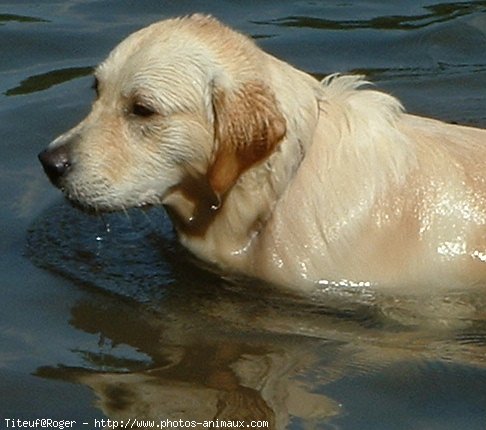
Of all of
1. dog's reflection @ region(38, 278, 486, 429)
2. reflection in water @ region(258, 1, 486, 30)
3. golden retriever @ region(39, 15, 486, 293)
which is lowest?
dog's reflection @ region(38, 278, 486, 429)

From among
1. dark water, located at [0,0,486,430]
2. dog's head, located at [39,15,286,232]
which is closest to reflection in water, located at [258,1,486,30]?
dark water, located at [0,0,486,430]

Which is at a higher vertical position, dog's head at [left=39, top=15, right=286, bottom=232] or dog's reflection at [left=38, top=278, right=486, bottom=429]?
dog's head at [left=39, top=15, right=286, bottom=232]

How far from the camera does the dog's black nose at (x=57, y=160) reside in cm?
771

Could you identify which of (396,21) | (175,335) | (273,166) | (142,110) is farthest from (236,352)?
(396,21)

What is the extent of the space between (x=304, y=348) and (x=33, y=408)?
1524mm

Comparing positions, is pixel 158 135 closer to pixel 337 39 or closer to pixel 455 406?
pixel 455 406

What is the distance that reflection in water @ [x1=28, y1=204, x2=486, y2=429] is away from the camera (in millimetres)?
7137

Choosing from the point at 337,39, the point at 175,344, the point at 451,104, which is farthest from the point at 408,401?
the point at 337,39

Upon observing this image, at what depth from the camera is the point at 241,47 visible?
25.7 ft

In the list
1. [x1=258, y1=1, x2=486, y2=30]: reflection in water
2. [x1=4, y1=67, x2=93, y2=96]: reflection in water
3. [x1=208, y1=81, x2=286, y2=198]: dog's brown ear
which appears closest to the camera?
[x1=208, y1=81, x2=286, y2=198]: dog's brown ear

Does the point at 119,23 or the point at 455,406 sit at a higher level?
the point at 119,23

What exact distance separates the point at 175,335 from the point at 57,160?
115cm

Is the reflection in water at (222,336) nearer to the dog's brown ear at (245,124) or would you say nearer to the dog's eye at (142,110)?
the dog's brown ear at (245,124)

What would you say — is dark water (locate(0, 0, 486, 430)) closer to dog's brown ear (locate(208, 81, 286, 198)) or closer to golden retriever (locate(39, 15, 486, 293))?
golden retriever (locate(39, 15, 486, 293))
